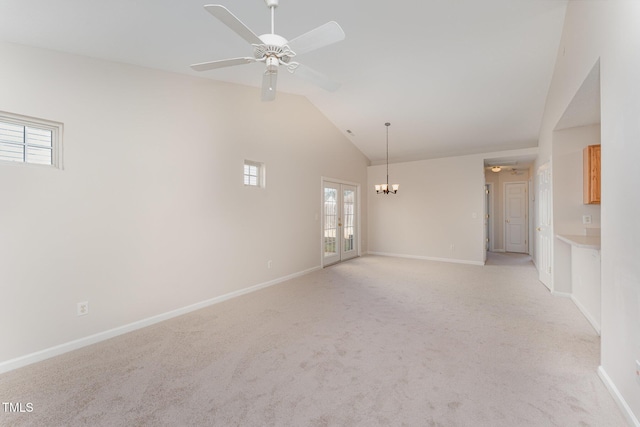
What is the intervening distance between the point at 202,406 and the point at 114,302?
170 cm

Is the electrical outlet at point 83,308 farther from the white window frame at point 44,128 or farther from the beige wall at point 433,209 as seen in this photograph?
the beige wall at point 433,209

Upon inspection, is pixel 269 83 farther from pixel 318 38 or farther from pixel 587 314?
pixel 587 314

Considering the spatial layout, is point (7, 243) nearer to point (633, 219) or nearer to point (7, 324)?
point (7, 324)

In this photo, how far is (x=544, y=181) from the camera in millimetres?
4633

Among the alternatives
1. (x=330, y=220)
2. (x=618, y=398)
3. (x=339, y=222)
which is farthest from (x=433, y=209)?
(x=618, y=398)

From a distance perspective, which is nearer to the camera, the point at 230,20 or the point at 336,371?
the point at 230,20

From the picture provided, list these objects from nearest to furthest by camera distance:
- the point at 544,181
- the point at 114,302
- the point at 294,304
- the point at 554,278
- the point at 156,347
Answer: the point at 156,347 < the point at 114,302 < the point at 294,304 < the point at 554,278 < the point at 544,181

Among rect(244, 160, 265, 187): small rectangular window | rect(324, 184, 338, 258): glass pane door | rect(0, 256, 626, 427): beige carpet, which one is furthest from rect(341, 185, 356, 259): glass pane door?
rect(0, 256, 626, 427): beige carpet

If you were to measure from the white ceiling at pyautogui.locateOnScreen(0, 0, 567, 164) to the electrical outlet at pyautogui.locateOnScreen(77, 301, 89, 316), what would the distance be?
2283 millimetres

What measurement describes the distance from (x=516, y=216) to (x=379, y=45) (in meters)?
7.19

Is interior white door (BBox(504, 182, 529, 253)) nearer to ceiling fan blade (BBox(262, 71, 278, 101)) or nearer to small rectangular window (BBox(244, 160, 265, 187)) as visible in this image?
small rectangular window (BBox(244, 160, 265, 187))

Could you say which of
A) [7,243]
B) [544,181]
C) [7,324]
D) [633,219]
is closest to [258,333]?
[7,324]

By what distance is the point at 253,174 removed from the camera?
4.44 m

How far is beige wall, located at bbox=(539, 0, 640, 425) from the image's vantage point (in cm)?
153
